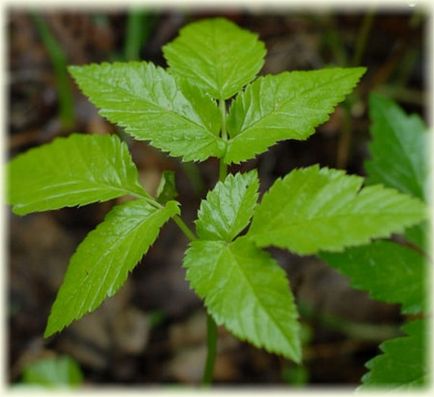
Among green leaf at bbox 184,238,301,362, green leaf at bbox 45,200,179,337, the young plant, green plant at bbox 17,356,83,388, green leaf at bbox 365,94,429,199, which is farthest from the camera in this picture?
green plant at bbox 17,356,83,388

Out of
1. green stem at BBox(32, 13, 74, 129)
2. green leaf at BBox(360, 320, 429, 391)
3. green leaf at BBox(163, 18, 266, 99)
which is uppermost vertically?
green leaf at BBox(163, 18, 266, 99)

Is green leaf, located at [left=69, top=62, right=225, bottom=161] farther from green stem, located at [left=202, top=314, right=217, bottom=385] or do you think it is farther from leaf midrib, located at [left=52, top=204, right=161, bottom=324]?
green stem, located at [left=202, top=314, right=217, bottom=385]

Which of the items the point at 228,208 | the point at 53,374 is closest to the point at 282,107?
the point at 228,208

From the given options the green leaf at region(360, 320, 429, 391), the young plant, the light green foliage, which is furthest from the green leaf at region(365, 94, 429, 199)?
the light green foliage

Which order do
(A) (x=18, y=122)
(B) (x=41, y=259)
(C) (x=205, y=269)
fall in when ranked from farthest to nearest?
(A) (x=18, y=122)
(B) (x=41, y=259)
(C) (x=205, y=269)

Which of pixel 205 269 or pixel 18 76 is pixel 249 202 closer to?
pixel 205 269

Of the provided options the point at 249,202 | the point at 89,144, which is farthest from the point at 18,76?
the point at 249,202

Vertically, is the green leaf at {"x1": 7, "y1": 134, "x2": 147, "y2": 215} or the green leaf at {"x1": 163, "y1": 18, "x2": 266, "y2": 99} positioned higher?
the green leaf at {"x1": 163, "y1": 18, "x2": 266, "y2": 99}
